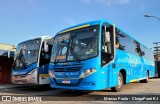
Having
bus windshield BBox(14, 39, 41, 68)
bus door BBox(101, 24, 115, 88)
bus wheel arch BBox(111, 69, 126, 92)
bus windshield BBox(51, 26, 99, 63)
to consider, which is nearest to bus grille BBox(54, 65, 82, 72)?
bus windshield BBox(51, 26, 99, 63)

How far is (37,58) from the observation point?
13195mm

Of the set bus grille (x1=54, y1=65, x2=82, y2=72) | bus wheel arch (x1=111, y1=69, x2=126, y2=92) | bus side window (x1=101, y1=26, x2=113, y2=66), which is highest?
bus side window (x1=101, y1=26, x2=113, y2=66)

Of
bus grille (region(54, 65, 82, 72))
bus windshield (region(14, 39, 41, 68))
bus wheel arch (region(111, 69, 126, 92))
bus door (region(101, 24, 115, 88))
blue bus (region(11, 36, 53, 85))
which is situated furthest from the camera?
bus windshield (region(14, 39, 41, 68))

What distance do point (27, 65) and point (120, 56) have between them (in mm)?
5015

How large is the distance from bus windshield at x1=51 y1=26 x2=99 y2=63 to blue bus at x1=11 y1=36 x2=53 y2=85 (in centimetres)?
235

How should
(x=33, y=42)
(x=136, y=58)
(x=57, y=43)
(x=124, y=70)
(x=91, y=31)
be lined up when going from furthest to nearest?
1. (x=136, y=58)
2. (x=33, y=42)
3. (x=124, y=70)
4. (x=57, y=43)
5. (x=91, y=31)

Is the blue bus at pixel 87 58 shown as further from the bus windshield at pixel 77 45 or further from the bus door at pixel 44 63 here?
the bus door at pixel 44 63

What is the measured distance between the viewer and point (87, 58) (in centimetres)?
966

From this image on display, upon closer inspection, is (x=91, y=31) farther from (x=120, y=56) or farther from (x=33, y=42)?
(x=33, y=42)

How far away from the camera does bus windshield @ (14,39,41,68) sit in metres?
13.4

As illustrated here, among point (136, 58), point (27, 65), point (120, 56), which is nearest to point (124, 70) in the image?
point (120, 56)

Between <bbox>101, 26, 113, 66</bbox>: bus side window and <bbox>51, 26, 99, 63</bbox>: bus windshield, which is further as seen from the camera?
<bbox>101, 26, 113, 66</bbox>: bus side window

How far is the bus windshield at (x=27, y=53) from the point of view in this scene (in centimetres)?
1340

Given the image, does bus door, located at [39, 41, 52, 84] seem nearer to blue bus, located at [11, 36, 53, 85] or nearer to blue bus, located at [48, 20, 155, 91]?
blue bus, located at [11, 36, 53, 85]
